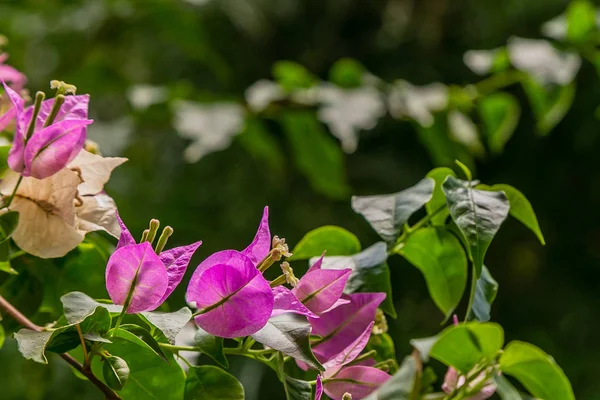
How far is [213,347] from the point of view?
0.56 ft

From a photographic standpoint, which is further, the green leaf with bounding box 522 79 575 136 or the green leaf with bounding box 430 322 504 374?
the green leaf with bounding box 522 79 575 136

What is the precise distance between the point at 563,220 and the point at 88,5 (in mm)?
712

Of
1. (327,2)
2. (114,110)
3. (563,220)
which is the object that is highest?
(327,2)

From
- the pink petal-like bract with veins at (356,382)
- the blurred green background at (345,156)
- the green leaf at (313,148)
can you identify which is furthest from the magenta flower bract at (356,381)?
the blurred green background at (345,156)

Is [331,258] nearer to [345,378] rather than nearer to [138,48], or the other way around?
[345,378]

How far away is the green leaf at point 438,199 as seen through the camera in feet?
0.71

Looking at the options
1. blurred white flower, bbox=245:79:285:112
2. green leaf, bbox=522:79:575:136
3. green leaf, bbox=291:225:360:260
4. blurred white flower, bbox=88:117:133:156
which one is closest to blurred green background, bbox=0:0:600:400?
blurred white flower, bbox=88:117:133:156

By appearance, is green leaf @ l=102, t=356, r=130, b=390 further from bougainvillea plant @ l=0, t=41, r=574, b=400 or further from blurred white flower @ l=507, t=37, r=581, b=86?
blurred white flower @ l=507, t=37, r=581, b=86

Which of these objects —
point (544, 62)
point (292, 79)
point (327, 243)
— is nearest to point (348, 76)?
point (292, 79)

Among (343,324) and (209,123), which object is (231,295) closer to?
(343,324)

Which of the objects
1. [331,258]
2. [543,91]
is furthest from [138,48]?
[331,258]

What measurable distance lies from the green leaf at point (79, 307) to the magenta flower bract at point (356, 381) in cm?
6

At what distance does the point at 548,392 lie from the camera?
7.6 inches

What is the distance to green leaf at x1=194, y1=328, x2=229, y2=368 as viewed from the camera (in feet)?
0.56
